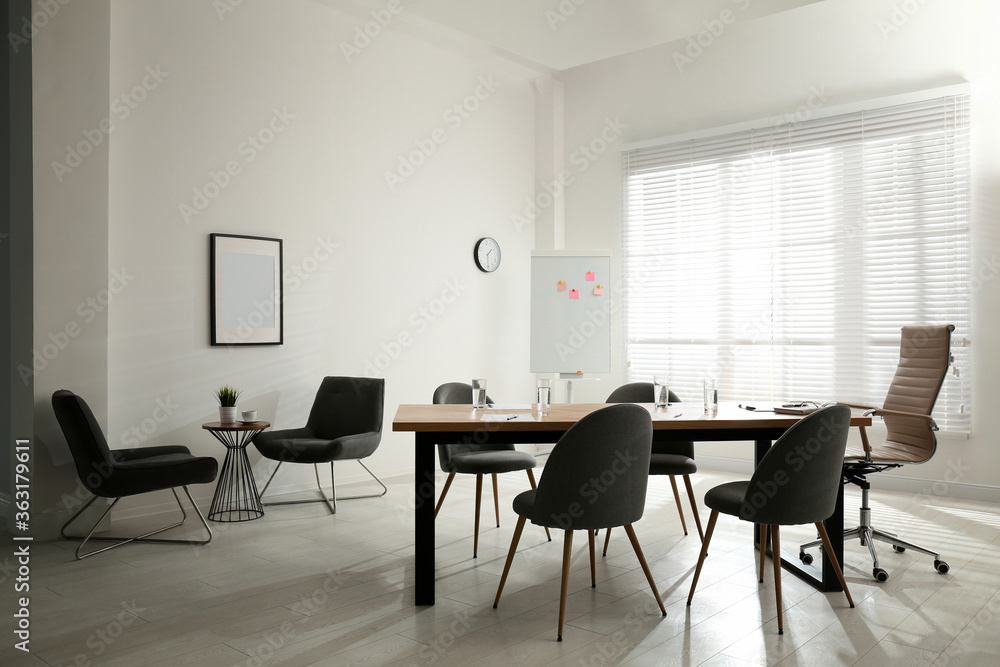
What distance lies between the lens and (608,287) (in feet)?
21.7

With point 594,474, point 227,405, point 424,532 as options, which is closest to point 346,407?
point 227,405

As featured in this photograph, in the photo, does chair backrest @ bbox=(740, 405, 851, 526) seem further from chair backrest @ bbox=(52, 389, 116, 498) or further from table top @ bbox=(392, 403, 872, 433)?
chair backrest @ bbox=(52, 389, 116, 498)

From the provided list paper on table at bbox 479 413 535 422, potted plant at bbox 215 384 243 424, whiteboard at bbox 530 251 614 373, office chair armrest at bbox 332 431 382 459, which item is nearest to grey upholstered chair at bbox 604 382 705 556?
paper on table at bbox 479 413 535 422

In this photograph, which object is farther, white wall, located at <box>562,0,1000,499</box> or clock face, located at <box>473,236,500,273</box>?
clock face, located at <box>473,236,500,273</box>

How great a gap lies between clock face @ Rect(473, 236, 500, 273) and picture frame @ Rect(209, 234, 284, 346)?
2.03m

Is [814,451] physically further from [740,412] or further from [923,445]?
[923,445]

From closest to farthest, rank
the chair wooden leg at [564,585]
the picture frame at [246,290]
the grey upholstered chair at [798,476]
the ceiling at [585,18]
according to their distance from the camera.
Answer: the chair wooden leg at [564,585]
the grey upholstered chair at [798,476]
the ceiling at [585,18]
the picture frame at [246,290]

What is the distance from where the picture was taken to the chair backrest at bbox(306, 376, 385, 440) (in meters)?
5.13

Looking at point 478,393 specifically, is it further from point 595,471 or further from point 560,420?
point 595,471

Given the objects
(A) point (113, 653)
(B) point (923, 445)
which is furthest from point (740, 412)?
(A) point (113, 653)

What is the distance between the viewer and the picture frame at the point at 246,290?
4.96 meters

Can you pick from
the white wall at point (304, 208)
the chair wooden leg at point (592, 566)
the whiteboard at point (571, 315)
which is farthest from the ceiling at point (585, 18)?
the chair wooden leg at point (592, 566)

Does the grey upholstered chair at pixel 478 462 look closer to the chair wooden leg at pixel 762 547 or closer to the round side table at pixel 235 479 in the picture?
the chair wooden leg at pixel 762 547

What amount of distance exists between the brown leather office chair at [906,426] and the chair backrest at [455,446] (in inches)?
67.5
